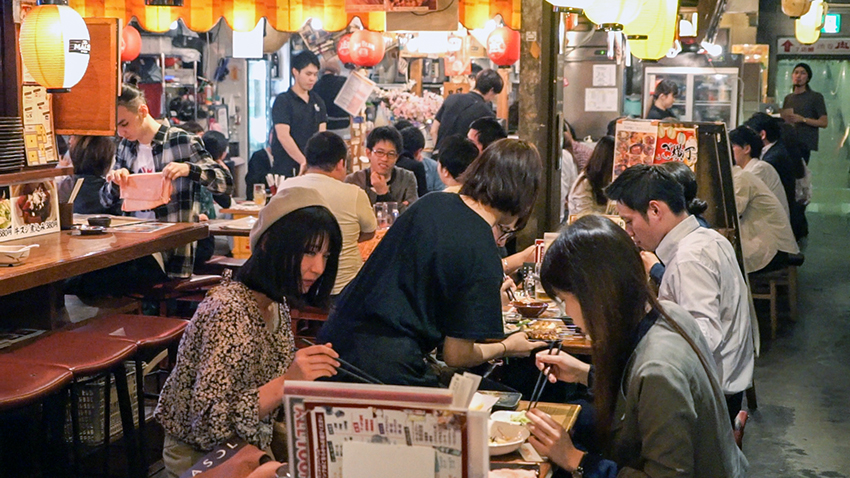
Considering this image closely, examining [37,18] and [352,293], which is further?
[37,18]

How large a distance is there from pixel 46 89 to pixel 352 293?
3212mm

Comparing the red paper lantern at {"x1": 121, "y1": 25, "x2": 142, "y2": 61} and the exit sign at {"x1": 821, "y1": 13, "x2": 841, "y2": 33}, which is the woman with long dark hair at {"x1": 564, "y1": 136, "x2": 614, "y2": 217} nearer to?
the red paper lantern at {"x1": 121, "y1": 25, "x2": 142, "y2": 61}

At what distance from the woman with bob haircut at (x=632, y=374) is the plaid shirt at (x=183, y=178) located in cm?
451

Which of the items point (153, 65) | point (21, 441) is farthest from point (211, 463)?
point (153, 65)

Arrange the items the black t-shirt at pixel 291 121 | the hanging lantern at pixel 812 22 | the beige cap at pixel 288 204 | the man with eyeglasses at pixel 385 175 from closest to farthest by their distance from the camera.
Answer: the beige cap at pixel 288 204, the man with eyeglasses at pixel 385 175, the black t-shirt at pixel 291 121, the hanging lantern at pixel 812 22

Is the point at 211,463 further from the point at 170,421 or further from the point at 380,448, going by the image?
the point at 380,448

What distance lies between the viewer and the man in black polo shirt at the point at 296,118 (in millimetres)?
10516

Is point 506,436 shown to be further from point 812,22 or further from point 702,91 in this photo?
point 702,91

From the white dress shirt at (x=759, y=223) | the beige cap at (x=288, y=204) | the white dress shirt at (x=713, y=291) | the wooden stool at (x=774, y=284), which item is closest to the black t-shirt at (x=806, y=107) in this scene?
the wooden stool at (x=774, y=284)

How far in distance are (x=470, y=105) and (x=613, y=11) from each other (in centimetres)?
476

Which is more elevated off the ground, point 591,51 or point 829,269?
point 591,51

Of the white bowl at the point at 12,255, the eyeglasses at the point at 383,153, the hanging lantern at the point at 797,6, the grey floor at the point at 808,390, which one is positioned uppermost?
the hanging lantern at the point at 797,6

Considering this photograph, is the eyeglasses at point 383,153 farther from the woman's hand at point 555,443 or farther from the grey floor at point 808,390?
the woman's hand at point 555,443

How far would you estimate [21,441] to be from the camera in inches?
200
